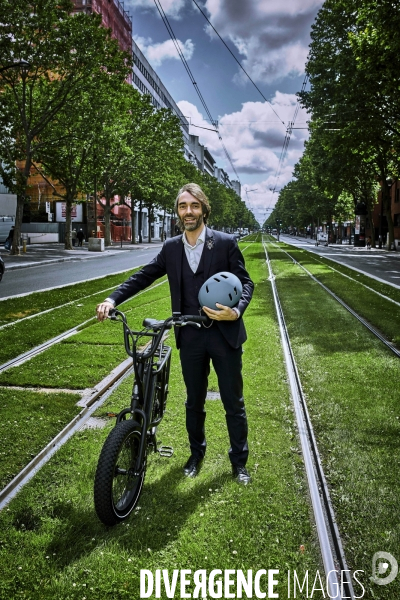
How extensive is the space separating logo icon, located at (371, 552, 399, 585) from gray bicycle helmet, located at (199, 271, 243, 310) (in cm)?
162

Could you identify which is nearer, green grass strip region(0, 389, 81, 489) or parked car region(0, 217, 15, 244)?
green grass strip region(0, 389, 81, 489)

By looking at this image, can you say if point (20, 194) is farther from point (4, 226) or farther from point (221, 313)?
point (221, 313)

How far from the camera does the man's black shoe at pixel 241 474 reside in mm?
3904

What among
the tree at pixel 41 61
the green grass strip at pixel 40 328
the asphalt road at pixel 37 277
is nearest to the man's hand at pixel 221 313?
the green grass strip at pixel 40 328

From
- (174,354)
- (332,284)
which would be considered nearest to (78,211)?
(332,284)

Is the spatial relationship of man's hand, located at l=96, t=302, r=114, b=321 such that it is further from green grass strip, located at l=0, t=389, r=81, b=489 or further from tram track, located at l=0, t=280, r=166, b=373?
→ tram track, located at l=0, t=280, r=166, b=373

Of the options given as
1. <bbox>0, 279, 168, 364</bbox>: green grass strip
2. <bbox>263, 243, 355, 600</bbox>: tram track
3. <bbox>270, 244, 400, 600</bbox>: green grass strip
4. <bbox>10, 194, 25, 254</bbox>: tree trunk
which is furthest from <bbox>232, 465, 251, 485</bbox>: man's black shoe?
<bbox>10, 194, 25, 254</bbox>: tree trunk

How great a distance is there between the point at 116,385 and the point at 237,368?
2.70 meters

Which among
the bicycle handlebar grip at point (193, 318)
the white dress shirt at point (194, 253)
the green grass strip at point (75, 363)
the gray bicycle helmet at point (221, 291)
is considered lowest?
the green grass strip at point (75, 363)

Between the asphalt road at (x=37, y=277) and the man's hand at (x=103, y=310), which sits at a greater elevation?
the man's hand at (x=103, y=310)

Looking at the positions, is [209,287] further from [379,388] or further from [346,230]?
[346,230]

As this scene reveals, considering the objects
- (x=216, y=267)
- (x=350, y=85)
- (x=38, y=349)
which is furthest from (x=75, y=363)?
(x=350, y=85)

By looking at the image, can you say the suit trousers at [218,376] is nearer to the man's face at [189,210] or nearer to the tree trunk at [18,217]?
the man's face at [189,210]

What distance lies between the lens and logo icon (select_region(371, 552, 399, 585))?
9.50 feet
